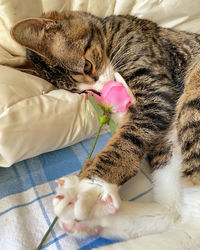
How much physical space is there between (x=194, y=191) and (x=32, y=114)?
0.74m

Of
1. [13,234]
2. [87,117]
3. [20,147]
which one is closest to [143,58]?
[87,117]

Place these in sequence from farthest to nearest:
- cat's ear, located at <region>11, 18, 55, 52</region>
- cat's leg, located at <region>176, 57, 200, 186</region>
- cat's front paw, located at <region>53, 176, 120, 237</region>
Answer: cat's ear, located at <region>11, 18, 55, 52</region>, cat's leg, located at <region>176, 57, 200, 186</region>, cat's front paw, located at <region>53, 176, 120, 237</region>

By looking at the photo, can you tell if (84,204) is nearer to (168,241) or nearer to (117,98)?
(168,241)

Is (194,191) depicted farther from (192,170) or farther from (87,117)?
(87,117)

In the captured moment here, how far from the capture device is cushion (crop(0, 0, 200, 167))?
0.84 metres

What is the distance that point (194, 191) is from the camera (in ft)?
2.74

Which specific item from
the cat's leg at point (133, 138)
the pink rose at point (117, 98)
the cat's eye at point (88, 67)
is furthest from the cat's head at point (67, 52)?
the cat's leg at point (133, 138)

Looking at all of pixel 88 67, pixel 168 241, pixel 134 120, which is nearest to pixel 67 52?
pixel 88 67

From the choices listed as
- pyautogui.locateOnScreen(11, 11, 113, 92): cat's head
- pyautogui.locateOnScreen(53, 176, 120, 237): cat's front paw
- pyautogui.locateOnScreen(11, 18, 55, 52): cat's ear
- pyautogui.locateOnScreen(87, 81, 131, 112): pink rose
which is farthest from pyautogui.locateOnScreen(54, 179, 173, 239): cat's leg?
pyautogui.locateOnScreen(11, 18, 55, 52): cat's ear

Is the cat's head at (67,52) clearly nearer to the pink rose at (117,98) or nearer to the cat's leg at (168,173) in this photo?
the pink rose at (117,98)

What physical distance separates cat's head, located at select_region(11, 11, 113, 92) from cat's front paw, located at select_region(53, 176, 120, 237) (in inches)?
21.3

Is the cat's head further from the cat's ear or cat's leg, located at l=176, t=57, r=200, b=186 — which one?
cat's leg, located at l=176, t=57, r=200, b=186

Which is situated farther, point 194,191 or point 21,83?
point 21,83

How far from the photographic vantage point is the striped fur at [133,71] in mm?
844
